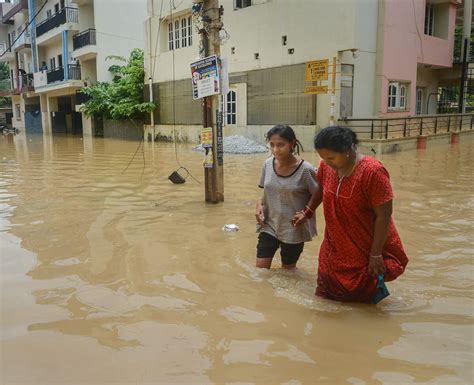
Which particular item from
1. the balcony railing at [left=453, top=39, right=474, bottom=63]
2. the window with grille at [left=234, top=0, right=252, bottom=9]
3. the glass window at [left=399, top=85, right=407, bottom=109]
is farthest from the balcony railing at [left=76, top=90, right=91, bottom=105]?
the balcony railing at [left=453, top=39, right=474, bottom=63]

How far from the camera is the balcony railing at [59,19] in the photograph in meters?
27.2

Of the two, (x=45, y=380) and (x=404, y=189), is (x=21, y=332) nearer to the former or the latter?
(x=45, y=380)

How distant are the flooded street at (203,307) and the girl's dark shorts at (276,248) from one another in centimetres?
18

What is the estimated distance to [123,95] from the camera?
79.9 feet

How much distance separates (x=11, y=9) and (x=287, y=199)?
1583 inches

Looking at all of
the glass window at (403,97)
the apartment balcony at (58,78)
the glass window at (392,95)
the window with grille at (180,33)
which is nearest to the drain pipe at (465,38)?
the glass window at (403,97)

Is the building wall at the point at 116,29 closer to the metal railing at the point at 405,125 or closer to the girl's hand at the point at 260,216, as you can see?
the metal railing at the point at 405,125

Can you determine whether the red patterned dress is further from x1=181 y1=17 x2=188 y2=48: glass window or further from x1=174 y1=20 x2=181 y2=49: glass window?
x1=174 y1=20 x2=181 y2=49: glass window

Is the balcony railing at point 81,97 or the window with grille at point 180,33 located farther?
the balcony railing at point 81,97

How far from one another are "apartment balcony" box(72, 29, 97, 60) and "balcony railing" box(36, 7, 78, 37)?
3.30ft

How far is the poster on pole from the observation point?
20.5 ft

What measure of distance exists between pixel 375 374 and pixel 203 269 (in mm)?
2089

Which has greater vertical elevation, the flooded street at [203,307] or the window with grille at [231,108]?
the window with grille at [231,108]

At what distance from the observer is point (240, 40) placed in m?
17.7
